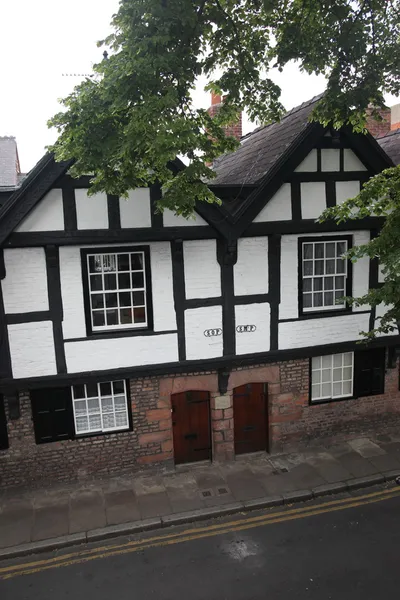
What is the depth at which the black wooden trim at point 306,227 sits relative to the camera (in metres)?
10.2

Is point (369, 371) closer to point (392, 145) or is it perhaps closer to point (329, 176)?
point (329, 176)

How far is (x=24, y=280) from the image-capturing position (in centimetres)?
925

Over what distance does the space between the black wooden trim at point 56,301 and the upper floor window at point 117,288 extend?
56 centimetres

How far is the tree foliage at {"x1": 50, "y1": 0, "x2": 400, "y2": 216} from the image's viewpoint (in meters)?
6.41

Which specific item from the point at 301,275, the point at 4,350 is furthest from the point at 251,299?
the point at 4,350

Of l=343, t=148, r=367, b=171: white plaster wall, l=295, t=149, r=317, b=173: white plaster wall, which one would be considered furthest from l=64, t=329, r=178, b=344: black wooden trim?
l=343, t=148, r=367, b=171: white plaster wall

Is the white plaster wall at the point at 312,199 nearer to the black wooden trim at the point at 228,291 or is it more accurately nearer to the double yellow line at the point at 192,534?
the black wooden trim at the point at 228,291

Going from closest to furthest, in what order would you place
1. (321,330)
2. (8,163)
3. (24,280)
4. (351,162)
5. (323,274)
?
(24,280)
(351,162)
(323,274)
(321,330)
(8,163)

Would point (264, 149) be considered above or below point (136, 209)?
above

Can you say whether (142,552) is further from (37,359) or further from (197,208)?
(197,208)

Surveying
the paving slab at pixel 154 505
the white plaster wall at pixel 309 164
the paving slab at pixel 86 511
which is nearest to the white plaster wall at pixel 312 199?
the white plaster wall at pixel 309 164

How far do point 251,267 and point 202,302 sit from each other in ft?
4.46

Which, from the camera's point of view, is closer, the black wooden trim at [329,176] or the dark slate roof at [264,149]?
the black wooden trim at [329,176]

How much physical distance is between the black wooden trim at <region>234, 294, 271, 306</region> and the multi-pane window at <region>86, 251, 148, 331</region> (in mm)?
2081
